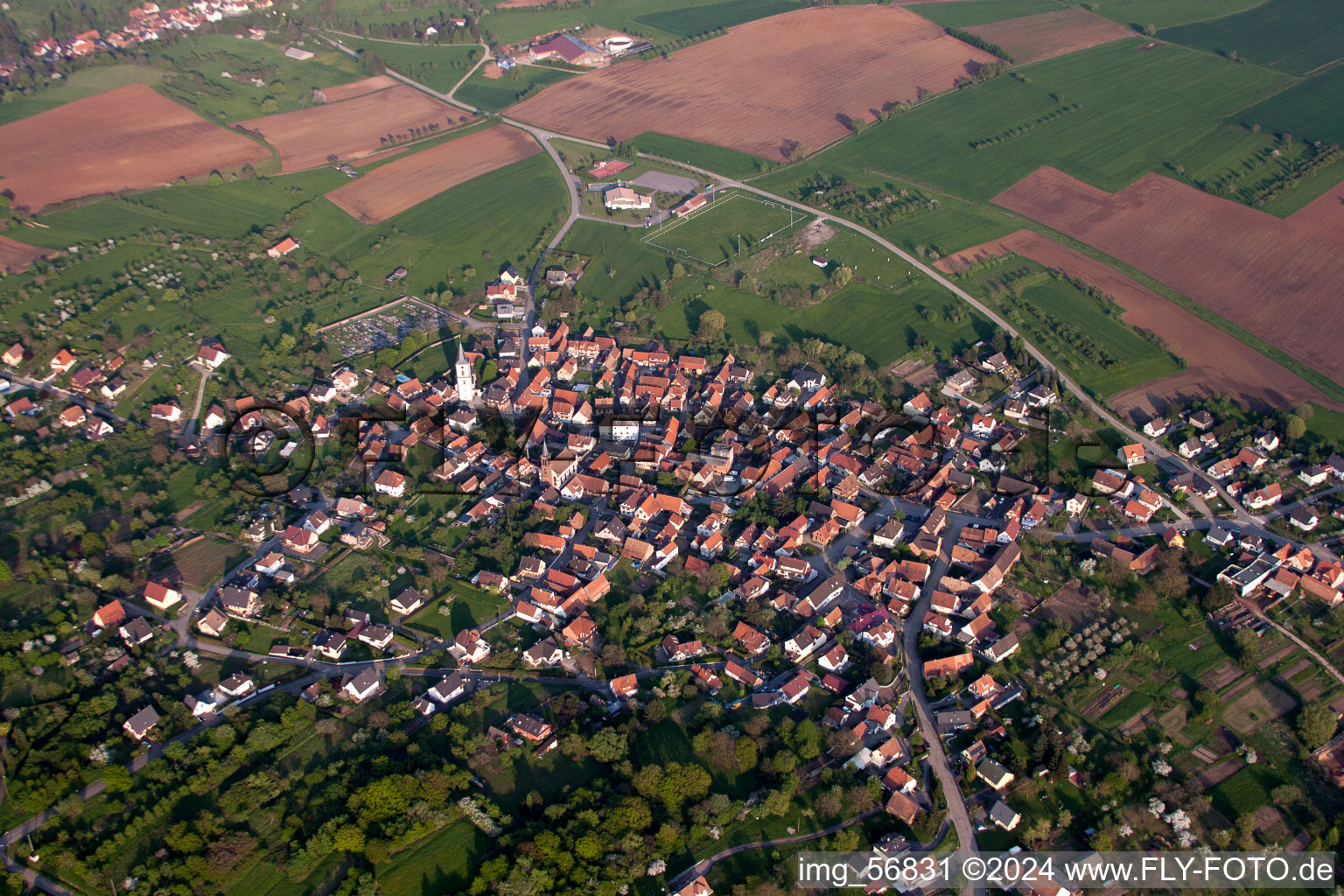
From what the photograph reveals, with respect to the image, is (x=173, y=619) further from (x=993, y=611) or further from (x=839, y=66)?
(x=839, y=66)

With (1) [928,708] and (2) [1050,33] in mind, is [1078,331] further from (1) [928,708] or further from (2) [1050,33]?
(2) [1050,33]

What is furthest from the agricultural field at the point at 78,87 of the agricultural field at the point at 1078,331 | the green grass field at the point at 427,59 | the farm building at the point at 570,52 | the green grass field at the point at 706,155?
the agricultural field at the point at 1078,331

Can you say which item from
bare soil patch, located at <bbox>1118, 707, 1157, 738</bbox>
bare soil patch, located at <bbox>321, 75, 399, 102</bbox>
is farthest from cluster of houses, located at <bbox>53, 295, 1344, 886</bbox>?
bare soil patch, located at <bbox>321, 75, 399, 102</bbox>

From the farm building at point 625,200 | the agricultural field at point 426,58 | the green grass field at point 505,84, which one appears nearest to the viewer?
the farm building at point 625,200

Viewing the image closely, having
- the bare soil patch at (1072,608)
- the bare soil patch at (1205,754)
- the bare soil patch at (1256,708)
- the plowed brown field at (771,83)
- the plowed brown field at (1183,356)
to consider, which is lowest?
the bare soil patch at (1205,754)

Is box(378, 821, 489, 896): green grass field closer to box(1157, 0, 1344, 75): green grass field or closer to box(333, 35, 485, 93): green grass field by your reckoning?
box(333, 35, 485, 93): green grass field

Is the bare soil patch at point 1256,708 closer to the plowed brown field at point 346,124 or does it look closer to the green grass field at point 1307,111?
the green grass field at point 1307,111
